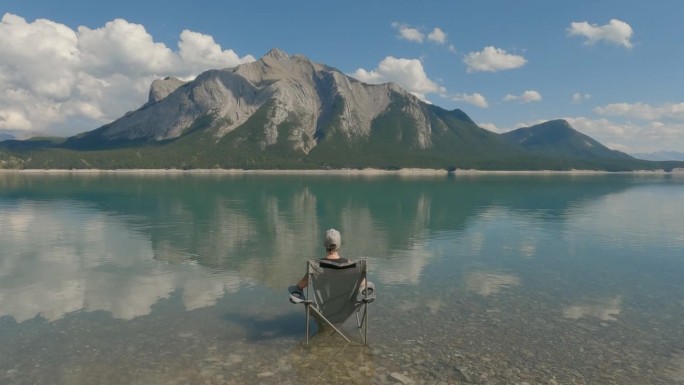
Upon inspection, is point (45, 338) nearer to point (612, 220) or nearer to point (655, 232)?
point (655, 232)

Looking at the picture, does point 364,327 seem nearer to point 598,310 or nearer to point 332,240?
point 332,240

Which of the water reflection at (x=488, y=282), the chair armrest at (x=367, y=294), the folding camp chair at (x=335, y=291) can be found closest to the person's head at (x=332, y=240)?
the folding camp chair at (x=335, y=291)

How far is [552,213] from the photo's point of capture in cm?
5712

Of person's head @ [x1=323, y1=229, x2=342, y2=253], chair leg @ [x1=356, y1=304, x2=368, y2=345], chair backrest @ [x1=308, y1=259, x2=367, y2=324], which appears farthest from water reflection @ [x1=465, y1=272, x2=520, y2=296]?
person's head @ [x1=323, y1=229, x2=342, y2=253]

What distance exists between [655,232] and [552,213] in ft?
53.2

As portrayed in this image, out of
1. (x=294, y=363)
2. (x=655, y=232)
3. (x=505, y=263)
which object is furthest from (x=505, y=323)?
(x=655, y=232)

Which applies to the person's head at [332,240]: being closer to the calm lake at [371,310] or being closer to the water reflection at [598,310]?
the calm lake at [371,310]

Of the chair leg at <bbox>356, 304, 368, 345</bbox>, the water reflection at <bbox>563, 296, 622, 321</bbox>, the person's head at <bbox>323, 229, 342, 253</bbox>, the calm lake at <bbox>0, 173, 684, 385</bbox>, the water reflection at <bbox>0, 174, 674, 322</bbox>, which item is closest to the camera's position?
the calm lake at <bbox>0, 173, 684, 385</bbox>

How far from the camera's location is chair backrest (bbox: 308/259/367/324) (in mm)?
12023

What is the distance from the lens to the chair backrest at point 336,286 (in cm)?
1202

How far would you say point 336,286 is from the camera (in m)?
12.4

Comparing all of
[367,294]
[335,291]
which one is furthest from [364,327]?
[335,291]

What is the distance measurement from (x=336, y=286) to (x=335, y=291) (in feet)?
0.61

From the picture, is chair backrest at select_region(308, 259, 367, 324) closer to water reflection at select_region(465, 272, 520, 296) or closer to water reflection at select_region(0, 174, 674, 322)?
water reflection at select_region(0, 174, 674, 322)
